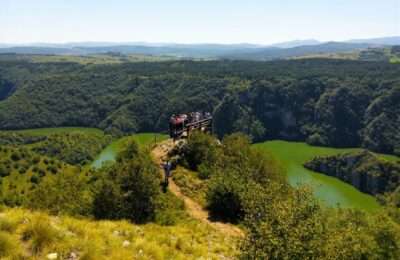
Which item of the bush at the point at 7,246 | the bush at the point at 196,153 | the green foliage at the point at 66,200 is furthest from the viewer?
the bush at the point at 196,153

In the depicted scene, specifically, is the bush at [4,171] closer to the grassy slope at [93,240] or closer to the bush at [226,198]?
the bush at [226,198]

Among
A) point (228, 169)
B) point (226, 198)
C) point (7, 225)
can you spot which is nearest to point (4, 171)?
point (228, 169)

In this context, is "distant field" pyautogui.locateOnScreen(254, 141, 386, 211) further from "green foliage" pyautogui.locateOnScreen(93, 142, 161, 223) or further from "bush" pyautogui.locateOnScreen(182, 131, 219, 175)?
"green foliage" pyautogui.locateOnScreen(93, 142, 161, 223)

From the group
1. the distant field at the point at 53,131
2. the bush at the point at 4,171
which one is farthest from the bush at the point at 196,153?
the distant field at the point at 53,131

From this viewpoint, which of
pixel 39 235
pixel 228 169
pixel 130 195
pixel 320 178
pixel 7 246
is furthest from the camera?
pixel 320 178

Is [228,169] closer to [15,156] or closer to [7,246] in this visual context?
[7,246]

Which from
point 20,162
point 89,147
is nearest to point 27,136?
point 89,147
